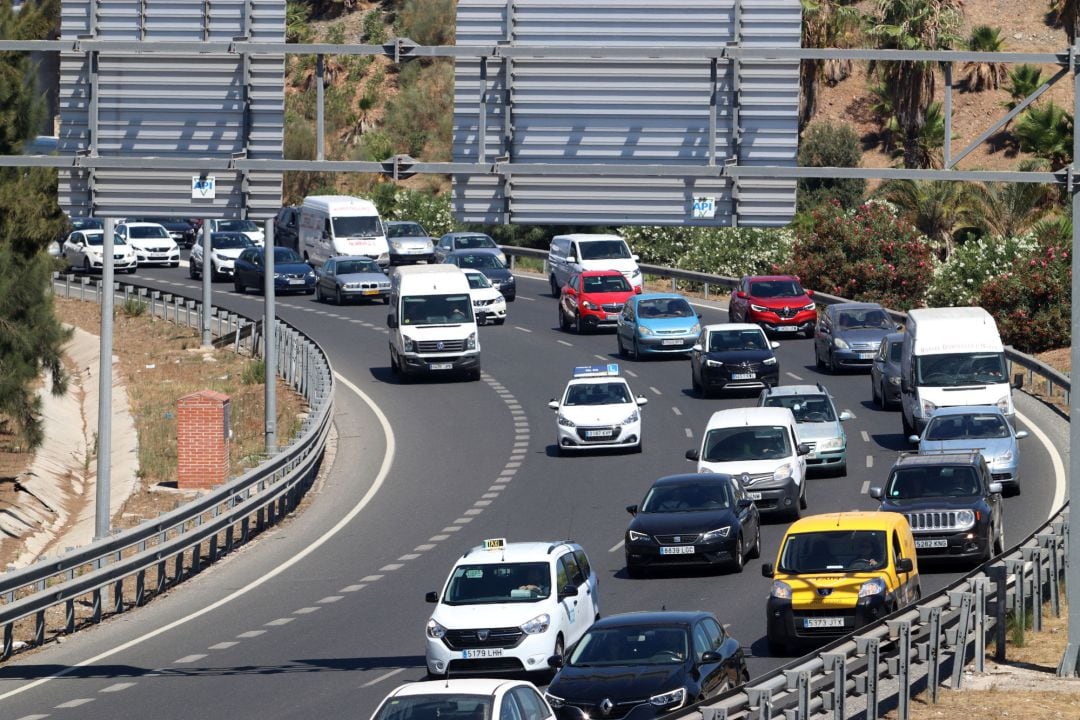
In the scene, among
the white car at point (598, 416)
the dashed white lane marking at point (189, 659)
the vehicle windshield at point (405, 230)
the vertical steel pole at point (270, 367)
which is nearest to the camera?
the dashed white lane marking at point (189, 659)

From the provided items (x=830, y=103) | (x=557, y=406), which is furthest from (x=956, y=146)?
(x=557, y=406)

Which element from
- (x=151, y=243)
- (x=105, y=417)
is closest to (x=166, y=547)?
(x=105, y=417)

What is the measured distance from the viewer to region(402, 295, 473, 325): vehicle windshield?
46.6 meters

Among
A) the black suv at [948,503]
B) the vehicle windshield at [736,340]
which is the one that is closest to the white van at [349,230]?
the vehicle windshield at [736,340]

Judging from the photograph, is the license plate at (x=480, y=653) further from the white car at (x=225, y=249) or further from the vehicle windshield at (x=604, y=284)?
the white car at (x=225, y=249)

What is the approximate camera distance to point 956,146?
8938 centimetres

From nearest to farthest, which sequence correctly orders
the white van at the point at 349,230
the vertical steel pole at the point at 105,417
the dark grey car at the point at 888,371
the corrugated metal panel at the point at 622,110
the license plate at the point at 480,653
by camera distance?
the license plate at the point at 480,653 → the corrugated metal panel at the point at 622,110 → the vertical steel pole at the point at 105,417 → the dark grey car at the point at 888,371 → the white van at the point at 349,230

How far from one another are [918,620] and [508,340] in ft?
113

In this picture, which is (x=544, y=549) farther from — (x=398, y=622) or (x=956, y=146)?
(x=956, y=146)

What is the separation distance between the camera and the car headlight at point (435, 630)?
20.8m

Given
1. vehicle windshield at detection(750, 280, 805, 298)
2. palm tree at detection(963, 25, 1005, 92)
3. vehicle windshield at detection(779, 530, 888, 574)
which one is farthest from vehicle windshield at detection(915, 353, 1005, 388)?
palm tree at detection(963, 25, 1005, 92)

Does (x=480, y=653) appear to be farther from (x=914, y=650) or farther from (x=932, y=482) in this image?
(x=932, y=482)

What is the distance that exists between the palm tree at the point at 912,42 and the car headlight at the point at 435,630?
54.4m

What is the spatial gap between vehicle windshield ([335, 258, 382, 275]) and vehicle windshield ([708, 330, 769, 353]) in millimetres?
20781
